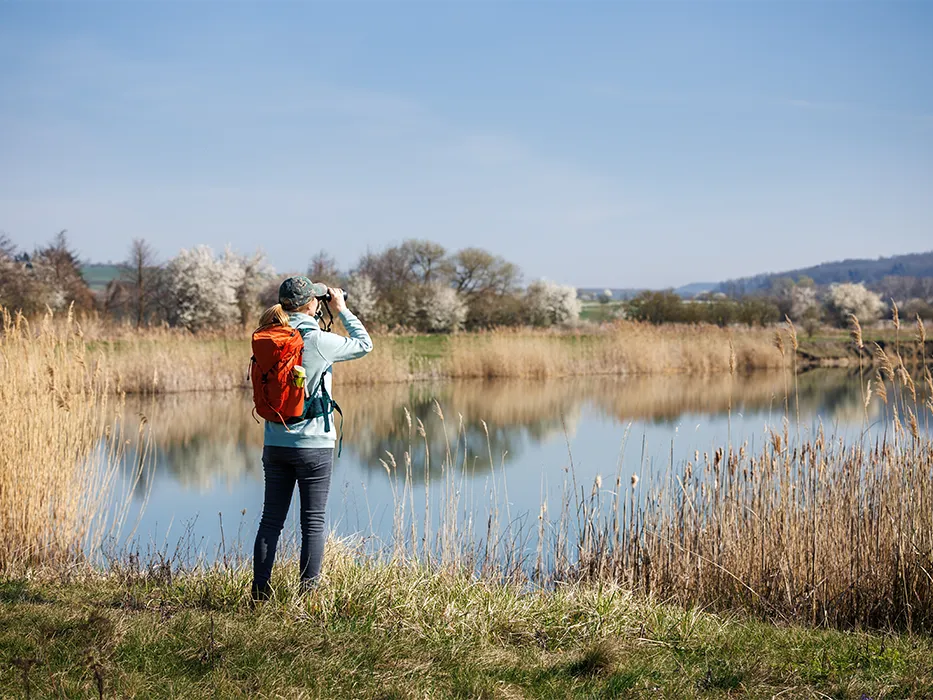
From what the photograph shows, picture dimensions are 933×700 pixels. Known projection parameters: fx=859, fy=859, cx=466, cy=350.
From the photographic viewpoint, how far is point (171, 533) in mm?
7512

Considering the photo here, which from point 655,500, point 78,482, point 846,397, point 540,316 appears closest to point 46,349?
point 78,482

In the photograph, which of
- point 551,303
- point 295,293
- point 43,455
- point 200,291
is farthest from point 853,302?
point 295,293

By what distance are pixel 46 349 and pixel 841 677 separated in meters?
5.12

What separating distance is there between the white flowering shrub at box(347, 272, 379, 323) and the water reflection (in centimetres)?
1163

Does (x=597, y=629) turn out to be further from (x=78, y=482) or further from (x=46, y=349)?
(x=46, y=349)

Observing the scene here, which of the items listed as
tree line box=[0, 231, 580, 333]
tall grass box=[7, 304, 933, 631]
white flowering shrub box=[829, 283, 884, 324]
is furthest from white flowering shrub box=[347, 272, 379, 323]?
tall grass box=[7, 304, 933, 631]

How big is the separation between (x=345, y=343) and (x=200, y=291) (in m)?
27.6

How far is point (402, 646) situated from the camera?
3.63m

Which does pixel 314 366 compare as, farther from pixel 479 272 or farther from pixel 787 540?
pixel 479 272

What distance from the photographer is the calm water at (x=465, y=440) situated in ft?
25.9

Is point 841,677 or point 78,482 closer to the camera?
point 841,677

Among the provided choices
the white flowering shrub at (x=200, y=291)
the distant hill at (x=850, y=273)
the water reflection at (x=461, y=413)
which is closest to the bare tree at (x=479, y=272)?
the white flowering shrub at (x=200, y=291)

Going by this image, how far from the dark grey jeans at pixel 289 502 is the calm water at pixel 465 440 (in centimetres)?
94

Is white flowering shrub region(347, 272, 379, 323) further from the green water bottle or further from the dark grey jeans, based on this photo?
the green water bottle
